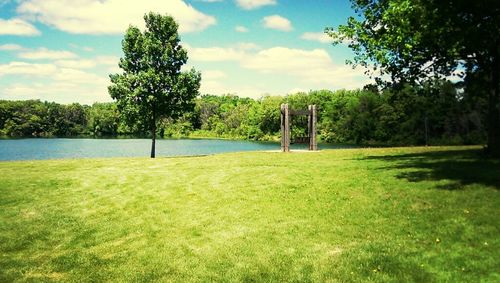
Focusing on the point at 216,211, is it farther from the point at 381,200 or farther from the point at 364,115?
the point at 364,115

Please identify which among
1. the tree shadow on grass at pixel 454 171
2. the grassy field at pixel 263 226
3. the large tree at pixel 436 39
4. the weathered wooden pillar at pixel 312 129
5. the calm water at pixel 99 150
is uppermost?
the large tree at pixel 436 39

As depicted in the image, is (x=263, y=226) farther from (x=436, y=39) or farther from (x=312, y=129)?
(x=312, y=129)

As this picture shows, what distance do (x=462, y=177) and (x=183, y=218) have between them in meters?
12.5

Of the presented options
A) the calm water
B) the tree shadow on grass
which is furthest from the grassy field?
the calm water

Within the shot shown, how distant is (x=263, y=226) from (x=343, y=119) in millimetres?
103986

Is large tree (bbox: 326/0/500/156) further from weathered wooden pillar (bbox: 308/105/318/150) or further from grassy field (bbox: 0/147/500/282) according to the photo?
weathered wooden pillar (bbox: 308/105/318/150)

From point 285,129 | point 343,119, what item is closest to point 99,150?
point 285,129

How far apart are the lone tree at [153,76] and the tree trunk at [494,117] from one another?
1027 inches

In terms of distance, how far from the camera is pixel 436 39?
21.6 metres

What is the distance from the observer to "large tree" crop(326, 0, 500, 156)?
18.8 m

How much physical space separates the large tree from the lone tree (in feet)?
55.3

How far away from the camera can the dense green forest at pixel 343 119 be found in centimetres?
7308

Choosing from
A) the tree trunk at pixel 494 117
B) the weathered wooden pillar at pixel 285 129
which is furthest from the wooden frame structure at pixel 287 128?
the tree trunk at pixel 494 117

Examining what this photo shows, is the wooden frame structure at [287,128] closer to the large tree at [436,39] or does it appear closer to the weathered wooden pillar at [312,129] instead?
the weathered wooden pillar at [312,129]
